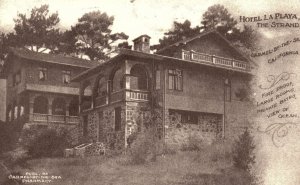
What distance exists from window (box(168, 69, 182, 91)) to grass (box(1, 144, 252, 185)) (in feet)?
10.8

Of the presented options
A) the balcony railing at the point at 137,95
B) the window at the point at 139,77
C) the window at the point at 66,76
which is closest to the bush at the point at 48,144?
the balcony railing at the point at 137,95

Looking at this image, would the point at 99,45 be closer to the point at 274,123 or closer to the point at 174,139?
the point at 174,139

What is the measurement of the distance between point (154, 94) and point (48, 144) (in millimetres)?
3876

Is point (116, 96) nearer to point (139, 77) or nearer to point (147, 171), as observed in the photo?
point (139, 77)

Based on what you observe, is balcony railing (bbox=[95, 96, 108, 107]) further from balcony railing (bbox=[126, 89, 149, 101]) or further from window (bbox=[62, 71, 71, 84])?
window (bbox=[62, 71, 71, 84])

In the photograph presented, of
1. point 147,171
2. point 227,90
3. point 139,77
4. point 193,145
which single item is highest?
point 139,77

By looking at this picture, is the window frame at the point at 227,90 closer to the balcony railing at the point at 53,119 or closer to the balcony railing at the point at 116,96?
the balcony railing at the point at 116,96

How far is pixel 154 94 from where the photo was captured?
14.9m

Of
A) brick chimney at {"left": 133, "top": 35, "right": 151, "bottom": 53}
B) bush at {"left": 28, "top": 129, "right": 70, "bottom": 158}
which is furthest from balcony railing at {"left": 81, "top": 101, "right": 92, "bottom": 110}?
brick chimney at {"left": 133, "top": 35, "right": 151, "bottom": 53}

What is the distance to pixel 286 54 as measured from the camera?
32.9 feet

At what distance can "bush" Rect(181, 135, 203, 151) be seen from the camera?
13578 millimetres

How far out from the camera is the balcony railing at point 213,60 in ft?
49.4

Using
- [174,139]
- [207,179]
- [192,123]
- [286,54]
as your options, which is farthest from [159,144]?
[286,54]

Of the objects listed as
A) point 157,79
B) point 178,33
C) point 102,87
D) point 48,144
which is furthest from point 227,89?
point 48,144
